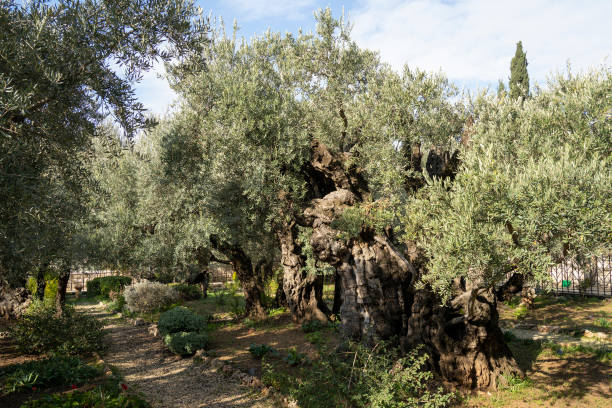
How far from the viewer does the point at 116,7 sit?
23.9ft

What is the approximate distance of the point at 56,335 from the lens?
47.3ft

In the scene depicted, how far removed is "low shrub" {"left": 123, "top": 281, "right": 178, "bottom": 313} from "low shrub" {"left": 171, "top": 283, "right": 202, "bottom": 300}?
11.0 feet

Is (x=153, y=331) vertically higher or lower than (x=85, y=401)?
lower

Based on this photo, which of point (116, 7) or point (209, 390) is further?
point (209, 390)

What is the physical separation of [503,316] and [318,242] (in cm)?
1121

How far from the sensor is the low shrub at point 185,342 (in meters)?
14.5

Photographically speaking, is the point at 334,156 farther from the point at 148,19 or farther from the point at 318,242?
the point at 148,19

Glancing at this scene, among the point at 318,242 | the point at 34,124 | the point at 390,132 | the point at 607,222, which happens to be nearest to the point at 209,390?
the point at 318,242

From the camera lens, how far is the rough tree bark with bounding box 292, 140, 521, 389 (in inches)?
402

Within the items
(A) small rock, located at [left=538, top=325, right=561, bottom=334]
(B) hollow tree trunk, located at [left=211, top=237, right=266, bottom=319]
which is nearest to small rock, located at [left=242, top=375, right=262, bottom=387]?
(B) hollow tree trunk, located at [left=211, top=237, right=266, bottom=319]

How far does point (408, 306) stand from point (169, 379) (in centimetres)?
733

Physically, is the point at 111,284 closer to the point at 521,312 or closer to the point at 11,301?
the point at 11,301

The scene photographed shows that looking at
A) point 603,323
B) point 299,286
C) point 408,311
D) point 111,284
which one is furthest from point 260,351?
point 111,284

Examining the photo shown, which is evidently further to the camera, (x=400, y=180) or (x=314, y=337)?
(x=314, y=337)
